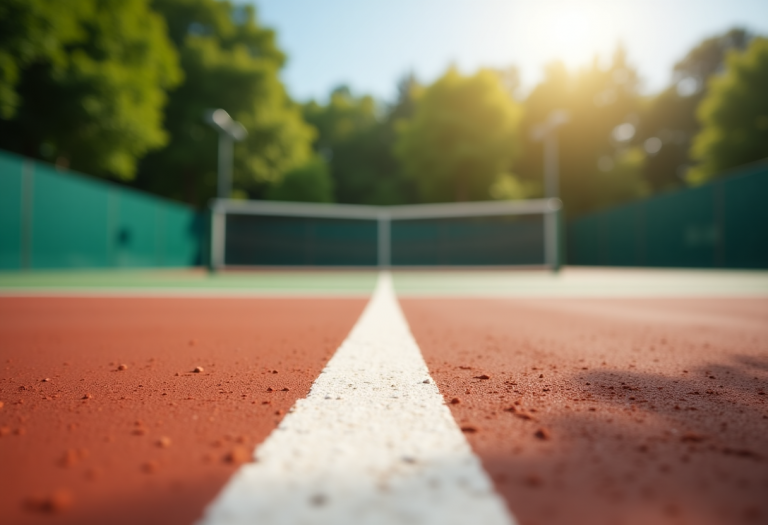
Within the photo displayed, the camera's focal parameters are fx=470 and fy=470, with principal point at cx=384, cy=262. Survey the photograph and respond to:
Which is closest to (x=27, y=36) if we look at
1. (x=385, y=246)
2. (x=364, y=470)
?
(x=385, y=246)

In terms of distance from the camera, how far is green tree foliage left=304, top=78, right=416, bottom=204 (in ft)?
131

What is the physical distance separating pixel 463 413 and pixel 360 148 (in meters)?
41.8

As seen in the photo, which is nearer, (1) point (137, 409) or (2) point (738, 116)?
(1) point (137, 409)

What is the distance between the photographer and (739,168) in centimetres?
2531

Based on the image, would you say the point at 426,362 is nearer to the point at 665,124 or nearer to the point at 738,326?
the point at 738,326

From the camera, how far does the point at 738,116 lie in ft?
85.0

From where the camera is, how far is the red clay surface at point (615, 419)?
3.14ft

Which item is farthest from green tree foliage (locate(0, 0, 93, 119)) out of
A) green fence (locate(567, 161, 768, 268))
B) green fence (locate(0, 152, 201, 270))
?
green fence (locate(567, 161, 768, 268))

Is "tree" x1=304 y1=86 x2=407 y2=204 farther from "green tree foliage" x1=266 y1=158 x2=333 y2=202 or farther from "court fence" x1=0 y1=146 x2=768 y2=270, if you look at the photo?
"court fence" x1=0 y1=146 x2=768 y2=270

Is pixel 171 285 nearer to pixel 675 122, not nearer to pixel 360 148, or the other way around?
pixel 360 148

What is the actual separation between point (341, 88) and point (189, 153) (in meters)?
37.4

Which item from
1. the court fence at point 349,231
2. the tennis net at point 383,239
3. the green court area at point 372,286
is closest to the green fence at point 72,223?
the court fence at point 349,231

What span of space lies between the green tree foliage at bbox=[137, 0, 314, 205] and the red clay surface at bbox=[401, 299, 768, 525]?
2418cm

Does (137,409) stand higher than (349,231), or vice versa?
(349,231)
